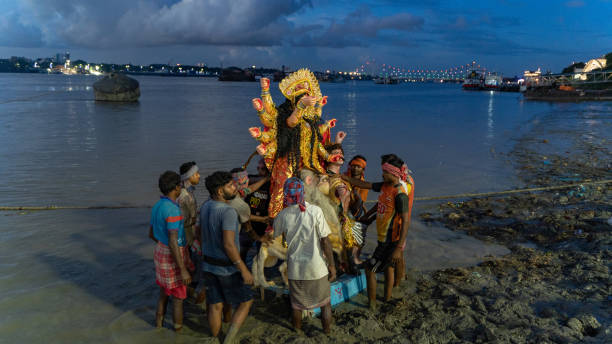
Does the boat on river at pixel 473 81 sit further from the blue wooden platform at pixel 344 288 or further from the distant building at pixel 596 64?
the blue wooden platform at pixel 344 288

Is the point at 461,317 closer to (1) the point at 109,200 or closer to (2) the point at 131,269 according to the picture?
(2) the point at 131,269

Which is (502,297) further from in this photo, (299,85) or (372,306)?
(299,85)

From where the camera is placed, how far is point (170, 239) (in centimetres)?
425

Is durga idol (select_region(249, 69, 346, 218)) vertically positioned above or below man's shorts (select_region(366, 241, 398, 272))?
above

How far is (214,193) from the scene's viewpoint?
412 centimetres

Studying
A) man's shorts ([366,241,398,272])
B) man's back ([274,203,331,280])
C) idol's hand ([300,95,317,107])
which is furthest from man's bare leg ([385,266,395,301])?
idol's hand ([300,95,317,107])

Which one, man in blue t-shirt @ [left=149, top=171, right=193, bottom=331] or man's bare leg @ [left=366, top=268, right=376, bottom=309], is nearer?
man in blue t-shirt @ [left=149, top=171, right=193, bottom=331]

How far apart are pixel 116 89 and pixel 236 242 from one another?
4785cm

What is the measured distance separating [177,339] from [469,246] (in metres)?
5.19

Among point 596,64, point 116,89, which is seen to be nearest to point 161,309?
point 116,89

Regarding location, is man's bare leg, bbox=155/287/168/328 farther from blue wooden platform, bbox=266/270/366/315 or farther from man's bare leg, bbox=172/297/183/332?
blue wooden platform, bbox=266/270/366/315

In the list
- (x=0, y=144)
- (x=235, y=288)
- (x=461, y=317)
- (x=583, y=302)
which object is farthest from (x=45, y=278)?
(x=0, y=144)

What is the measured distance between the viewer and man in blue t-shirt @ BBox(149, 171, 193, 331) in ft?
13.9

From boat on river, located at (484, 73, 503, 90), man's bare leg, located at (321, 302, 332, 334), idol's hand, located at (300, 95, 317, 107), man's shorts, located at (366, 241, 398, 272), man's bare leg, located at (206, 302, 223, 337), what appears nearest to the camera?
man's bare leg, located at (206, 302, 223, 337)
